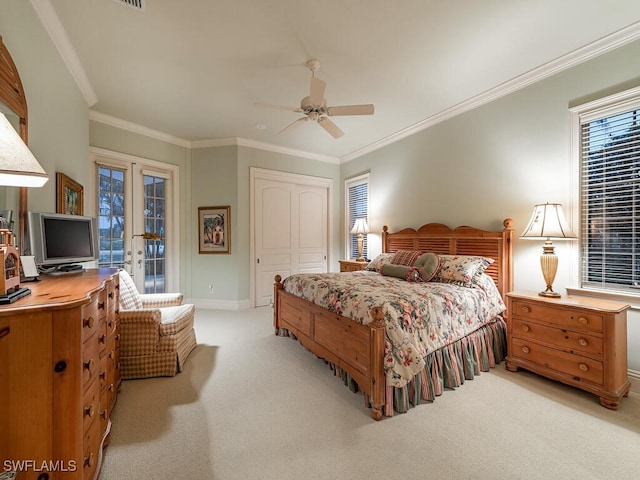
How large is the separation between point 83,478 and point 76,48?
3.34m

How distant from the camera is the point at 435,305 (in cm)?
232

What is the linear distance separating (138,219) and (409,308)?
13.9 ft

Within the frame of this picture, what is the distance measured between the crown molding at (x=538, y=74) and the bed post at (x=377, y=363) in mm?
2975

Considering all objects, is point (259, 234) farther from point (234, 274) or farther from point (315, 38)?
point (315, 38)

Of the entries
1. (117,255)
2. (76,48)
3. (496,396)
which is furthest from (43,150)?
(496,396)

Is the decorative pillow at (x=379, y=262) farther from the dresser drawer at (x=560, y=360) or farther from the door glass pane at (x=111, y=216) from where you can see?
the door glass pane at (x=111, y=216)

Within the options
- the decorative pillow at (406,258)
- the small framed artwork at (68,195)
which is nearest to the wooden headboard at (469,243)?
the decorative pillow at (406,258)

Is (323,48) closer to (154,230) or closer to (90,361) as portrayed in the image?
(90,361)

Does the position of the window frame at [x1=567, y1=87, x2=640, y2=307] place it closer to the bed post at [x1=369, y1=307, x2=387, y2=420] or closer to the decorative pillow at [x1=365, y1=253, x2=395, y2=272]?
the decorative pillow at [x1=365, y1=253, x2=395, y2=272]

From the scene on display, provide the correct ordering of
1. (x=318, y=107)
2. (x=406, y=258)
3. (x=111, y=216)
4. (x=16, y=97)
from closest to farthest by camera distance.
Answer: (x=16, y=97), (x=318, y=107), (x=406, y=258), (x=111, y=216)

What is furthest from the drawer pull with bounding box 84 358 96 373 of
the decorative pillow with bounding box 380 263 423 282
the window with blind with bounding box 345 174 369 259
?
the window with blind with bounding box 345 174 369 259

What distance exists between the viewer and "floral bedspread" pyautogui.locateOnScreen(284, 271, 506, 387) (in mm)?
1961

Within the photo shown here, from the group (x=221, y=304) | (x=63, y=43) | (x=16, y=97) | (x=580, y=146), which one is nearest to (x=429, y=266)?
(x=580, y=146)

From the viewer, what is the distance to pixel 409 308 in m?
2.15
